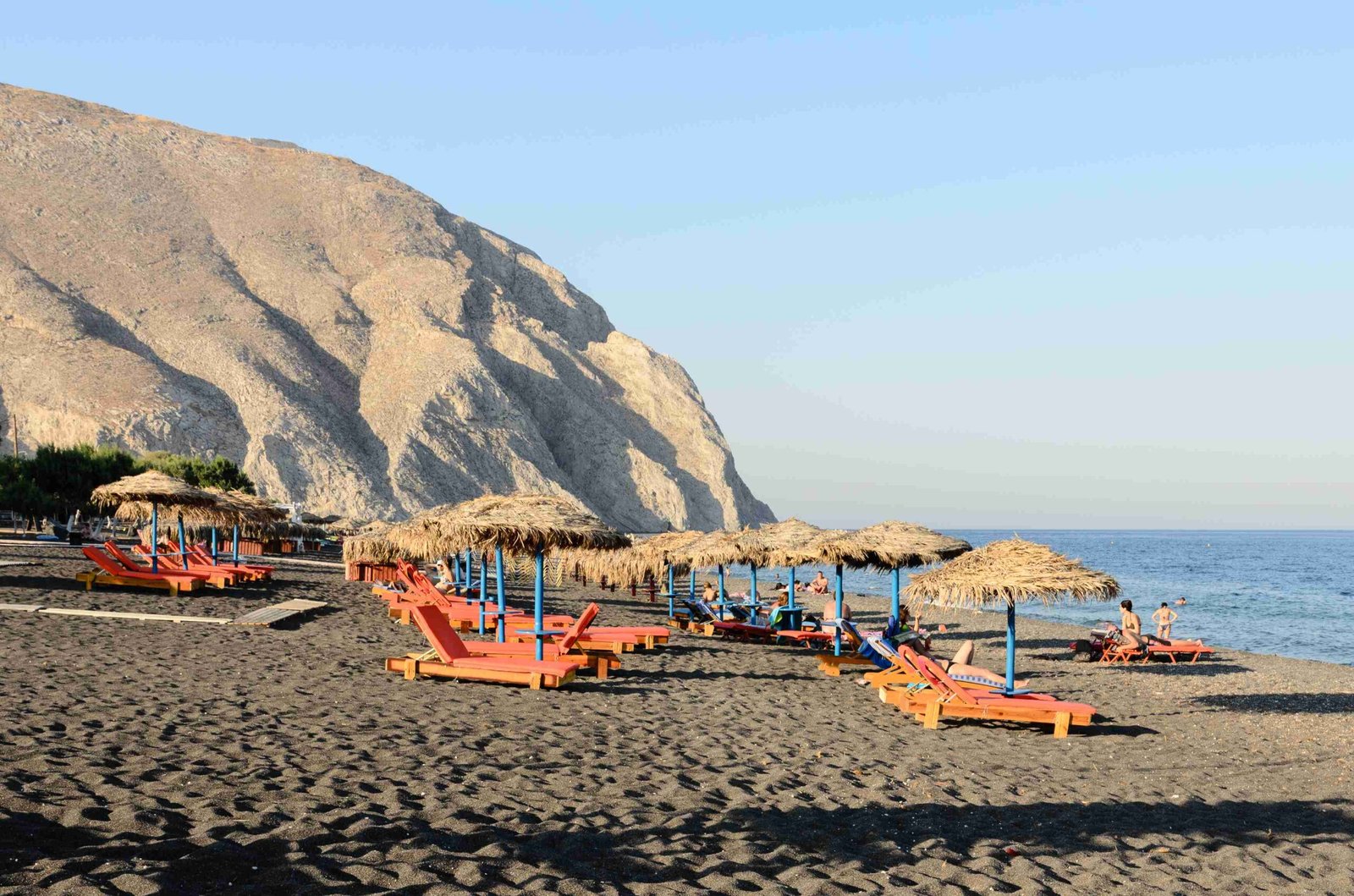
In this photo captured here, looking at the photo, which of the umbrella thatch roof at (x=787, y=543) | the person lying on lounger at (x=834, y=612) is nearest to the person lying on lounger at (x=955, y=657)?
the person lying on lounger at (x=834, y=612)

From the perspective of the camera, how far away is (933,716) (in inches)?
408

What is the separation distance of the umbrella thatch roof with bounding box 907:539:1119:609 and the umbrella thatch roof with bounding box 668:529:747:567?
8.11 m

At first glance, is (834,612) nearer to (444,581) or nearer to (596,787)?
(444,581)

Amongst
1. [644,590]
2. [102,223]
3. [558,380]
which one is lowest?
[644,590]

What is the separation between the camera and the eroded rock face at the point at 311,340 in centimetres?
7425

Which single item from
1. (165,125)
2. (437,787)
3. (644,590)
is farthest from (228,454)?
(437,787)

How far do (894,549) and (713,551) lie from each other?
22.1 feet

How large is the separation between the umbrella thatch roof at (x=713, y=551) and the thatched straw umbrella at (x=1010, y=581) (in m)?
8.11

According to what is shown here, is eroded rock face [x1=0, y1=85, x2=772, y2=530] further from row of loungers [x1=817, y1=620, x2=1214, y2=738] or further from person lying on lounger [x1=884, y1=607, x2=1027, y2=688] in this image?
row of loungers [x1=817, y1=620, x2=1214, y2=738]

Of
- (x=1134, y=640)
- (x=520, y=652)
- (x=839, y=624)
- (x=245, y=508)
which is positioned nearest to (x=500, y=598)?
(x=520, y=652)

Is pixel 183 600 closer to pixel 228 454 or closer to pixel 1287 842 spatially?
pixel 1287 842

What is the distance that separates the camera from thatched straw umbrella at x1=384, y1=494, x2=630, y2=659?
12445 mm

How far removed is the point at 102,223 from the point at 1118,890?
101381 millimetres

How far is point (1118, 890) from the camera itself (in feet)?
17.8
